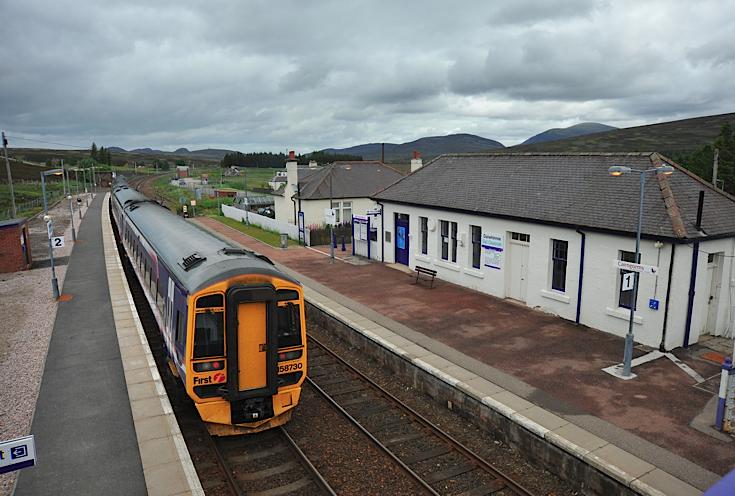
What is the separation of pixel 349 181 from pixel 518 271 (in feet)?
63.8

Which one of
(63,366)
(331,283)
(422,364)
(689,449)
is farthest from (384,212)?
(689,449)

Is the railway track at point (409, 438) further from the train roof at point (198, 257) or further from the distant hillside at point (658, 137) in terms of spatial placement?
the distant hillside at point (658, 137)

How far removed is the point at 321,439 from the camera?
10.0m

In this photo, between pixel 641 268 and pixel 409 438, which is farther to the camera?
pixel 641 268

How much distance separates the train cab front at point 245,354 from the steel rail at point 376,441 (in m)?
1.84

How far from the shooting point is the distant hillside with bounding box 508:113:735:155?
10509 cm

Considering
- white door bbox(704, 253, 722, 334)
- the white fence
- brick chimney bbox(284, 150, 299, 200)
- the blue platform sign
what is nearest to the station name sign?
white door bbox(704, 253, 722, 334)

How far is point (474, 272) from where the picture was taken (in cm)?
1919

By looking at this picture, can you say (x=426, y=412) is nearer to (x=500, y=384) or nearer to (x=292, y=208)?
(x=500, y=384)

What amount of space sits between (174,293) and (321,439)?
3.97 m

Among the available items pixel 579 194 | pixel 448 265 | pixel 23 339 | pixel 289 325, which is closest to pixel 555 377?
pixel 289 325

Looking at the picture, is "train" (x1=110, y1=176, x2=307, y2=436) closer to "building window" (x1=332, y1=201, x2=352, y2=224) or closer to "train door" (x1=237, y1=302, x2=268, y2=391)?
"train door" (x1=237, y1=302, x2=268, y2=391)

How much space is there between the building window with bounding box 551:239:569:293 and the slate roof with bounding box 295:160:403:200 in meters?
18.9

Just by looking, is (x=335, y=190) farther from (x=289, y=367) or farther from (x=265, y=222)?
(x=289, y=367)
